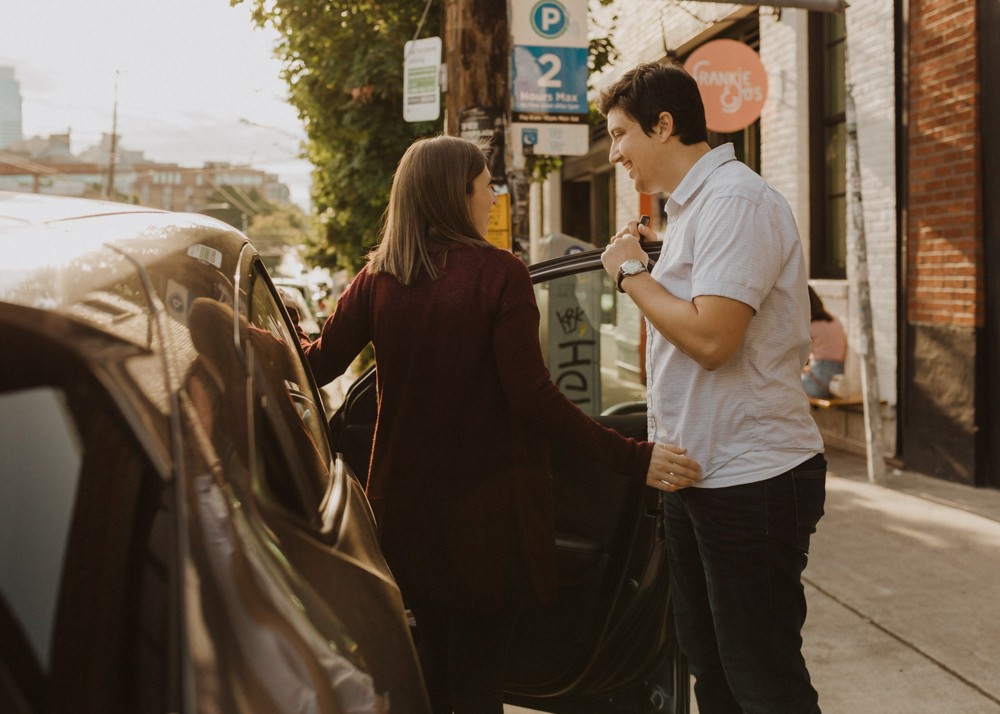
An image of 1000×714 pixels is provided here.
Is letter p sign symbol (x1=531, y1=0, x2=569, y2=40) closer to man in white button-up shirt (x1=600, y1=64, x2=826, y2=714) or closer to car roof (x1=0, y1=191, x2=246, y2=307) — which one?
man in white button-up shirt (x1=600, y1=64, x2=826, y2=714)

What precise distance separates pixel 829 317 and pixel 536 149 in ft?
13.1

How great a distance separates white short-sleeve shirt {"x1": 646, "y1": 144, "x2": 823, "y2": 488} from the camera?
2238 mm

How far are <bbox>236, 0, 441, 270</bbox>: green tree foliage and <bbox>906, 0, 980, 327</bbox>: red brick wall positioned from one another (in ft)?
16.3

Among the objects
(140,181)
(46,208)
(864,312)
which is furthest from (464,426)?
(140,181)

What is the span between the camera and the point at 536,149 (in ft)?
19.2

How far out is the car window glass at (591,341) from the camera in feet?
12.1

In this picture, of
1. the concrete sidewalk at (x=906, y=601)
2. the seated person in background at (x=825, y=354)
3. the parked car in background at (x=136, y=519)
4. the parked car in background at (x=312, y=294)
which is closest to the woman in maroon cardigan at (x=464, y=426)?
the parked car in background at (x=136, y=519)

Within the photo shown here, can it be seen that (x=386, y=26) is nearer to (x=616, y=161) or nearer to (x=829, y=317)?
(x=829, y=317)

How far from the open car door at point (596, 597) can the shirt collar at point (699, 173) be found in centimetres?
44

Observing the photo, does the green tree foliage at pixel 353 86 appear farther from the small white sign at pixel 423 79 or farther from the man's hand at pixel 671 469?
the man's hand at pixel 671 469

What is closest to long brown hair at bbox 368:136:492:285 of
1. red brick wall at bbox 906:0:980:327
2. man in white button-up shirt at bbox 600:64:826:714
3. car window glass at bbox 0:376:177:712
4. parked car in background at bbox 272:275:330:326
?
man in white button-up shirt at bbox 600:64:826:714

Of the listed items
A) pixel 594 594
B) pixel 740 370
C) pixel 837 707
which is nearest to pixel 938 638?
pixel 837 707

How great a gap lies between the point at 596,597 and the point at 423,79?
3.77 m

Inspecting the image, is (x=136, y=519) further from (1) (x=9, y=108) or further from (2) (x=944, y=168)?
(1) (x=9, y=108)
